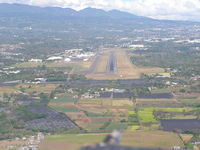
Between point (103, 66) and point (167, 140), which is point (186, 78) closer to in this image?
point (103, 66)

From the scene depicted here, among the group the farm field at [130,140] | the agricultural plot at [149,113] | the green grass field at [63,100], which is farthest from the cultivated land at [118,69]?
the farm field at [130,140]

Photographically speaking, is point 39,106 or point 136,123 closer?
point 136,123

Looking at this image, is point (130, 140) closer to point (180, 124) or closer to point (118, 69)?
point (180, 124)

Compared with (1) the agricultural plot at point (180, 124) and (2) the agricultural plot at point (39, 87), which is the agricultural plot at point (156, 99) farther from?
(2) the agricultural plot at point (39, 87)

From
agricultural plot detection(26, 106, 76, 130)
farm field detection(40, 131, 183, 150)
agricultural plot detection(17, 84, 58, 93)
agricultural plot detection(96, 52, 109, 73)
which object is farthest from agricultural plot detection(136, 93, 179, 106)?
agricultural plot detection(96, 52, 109, 73)

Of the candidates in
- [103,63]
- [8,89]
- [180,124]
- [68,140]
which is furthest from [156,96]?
[103,63]

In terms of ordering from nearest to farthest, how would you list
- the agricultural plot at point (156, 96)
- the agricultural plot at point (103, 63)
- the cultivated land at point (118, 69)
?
1. the agricultural plot at point (156, 96)
2. the cultivated land at point (118, 69)
3. the agricultural plot at point (103, 63)

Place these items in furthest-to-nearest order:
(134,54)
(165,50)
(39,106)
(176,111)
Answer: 1. (165,50)
2. (134,54)
3. (39,106)
4. (176,111)

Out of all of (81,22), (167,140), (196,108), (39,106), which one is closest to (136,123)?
(167,140)

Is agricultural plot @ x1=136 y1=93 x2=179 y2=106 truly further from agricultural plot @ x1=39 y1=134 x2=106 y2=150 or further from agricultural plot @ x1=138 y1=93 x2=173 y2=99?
agricultural plot @ x1=39 y1=134 x2=106 y2=150
